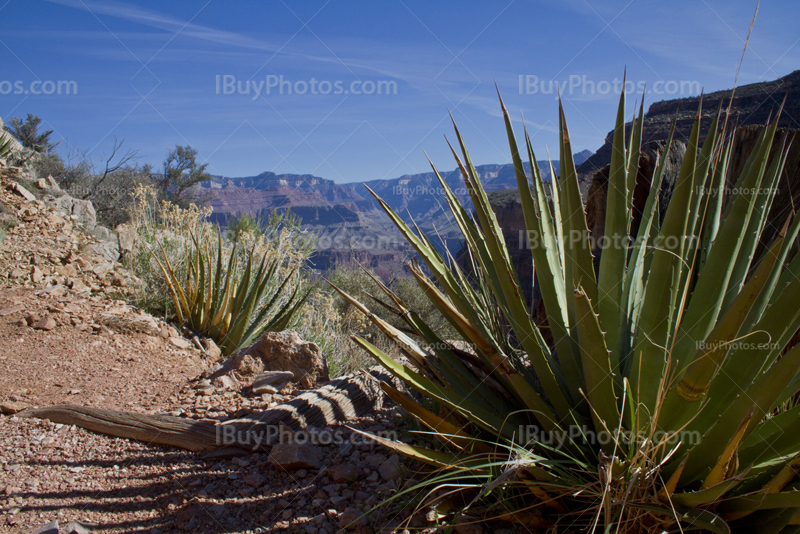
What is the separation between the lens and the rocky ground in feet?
6.01

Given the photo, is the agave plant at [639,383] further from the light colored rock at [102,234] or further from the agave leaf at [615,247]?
the light colored rock at [102,234]

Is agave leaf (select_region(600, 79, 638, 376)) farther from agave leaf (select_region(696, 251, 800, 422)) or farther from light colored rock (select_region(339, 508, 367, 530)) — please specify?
light colored rock (select_region(339, 508, 367, 530))

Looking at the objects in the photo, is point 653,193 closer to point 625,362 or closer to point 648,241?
point 648,241

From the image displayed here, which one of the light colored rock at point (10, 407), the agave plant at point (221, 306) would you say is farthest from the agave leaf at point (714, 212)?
the light colored rock at point (10, 407)

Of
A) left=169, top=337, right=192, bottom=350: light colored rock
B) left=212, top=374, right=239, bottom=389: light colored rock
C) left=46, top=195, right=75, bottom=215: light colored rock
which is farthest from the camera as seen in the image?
left=46, top=195, right=75, bottom=215: light colored rock

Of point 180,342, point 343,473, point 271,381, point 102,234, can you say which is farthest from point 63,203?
point 343,473

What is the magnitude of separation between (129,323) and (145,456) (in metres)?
2.11

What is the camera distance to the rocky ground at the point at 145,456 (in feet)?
6.01

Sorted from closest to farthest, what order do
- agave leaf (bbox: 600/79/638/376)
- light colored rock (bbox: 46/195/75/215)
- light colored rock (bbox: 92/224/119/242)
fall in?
agave leaf (bbox: 600/79/638/376) < light colored rock (bbox: 92/224/119/242) < light colored rock (bbox: 46/195/75/215)

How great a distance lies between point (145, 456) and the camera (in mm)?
2334

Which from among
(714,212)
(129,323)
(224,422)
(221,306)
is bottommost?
(224,422)

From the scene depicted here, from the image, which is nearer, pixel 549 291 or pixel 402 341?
pixel 549 291

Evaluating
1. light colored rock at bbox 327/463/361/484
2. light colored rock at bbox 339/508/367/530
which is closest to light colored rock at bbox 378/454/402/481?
light colored rock at bbox 327/463/361/484

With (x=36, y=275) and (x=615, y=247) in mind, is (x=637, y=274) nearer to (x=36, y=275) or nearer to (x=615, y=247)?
(x=615, y=247)
